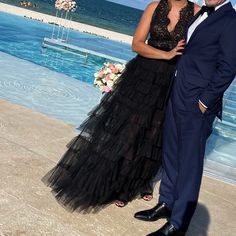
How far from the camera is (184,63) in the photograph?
3.32m

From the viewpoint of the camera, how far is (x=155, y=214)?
382cm

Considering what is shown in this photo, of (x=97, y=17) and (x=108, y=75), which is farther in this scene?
(x=97, y=17)

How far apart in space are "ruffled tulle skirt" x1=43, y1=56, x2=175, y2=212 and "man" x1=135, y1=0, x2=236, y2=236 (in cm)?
27

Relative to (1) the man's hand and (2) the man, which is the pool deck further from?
(1) the man's hand

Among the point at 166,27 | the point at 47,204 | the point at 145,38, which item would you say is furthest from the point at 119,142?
the point at 166,27

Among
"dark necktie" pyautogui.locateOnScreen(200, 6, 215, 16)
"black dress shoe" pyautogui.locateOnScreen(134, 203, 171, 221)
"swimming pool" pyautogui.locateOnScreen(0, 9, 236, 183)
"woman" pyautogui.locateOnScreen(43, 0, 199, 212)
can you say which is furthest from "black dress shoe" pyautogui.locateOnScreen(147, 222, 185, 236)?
"swimming pool" pyautogui.locateOnScreen(0, 9, 236, 183)

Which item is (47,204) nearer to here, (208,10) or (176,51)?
(176,51)

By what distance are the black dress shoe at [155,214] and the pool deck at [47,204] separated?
Result: 54 millimetres

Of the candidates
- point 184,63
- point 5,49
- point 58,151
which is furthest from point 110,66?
point 5,49

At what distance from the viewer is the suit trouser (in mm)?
3324

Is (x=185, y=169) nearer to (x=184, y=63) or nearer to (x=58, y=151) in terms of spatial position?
(x=184, y=63)

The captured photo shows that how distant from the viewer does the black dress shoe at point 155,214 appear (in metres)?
3.82

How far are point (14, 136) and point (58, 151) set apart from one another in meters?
0.59

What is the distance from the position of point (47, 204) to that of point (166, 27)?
1894 millimetres
